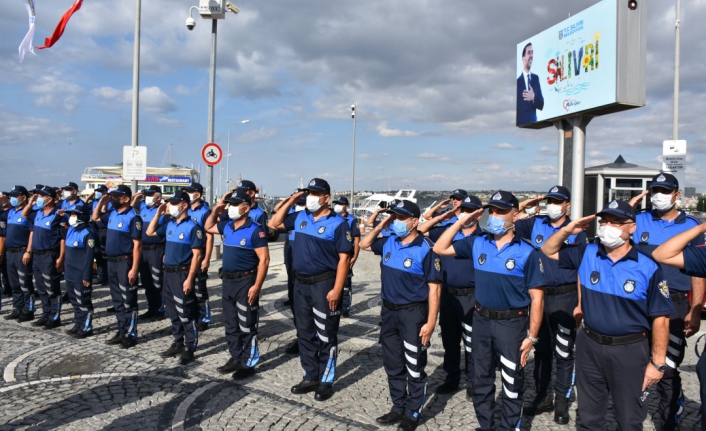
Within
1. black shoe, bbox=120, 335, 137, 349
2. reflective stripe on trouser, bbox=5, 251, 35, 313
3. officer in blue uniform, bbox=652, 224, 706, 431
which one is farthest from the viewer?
reflective stripe on trouser, bbox=5, 251, 35, 313

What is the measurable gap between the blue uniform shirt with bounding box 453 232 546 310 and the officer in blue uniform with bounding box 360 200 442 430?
48 centimetres

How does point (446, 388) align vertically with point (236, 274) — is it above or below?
below

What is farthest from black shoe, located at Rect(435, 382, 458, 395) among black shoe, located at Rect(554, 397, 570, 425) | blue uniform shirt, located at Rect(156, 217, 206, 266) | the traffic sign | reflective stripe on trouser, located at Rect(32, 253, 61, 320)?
the traffic sign

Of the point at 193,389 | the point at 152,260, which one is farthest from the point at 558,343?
the point at 152,260

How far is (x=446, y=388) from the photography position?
5.52 meters

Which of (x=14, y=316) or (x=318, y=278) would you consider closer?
(x=318, y=278)

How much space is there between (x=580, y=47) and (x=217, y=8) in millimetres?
10078

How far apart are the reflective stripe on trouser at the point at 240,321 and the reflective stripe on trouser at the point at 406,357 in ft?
6.16

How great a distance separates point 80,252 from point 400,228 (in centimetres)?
525

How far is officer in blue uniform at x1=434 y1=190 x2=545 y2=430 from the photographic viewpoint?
402 centimetres

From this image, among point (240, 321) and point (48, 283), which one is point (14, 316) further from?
point (240, 321)

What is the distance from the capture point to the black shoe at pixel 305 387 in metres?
5.38

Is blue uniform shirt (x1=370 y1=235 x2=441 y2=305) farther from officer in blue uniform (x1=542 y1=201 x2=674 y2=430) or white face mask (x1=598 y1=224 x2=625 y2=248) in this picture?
white face mask (x1=598 y1=224 x2=625 y2=248)

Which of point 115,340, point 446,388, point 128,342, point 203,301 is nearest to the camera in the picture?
point 446,388
